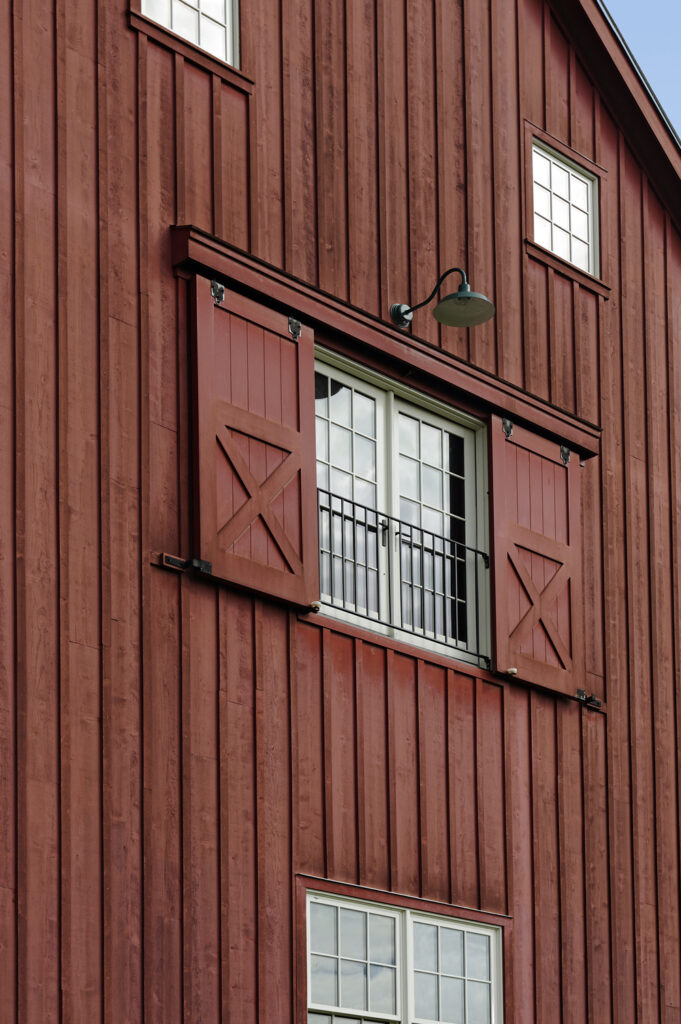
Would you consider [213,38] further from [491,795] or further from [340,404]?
[491,795]

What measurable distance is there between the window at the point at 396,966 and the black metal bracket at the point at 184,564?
211 centimetres

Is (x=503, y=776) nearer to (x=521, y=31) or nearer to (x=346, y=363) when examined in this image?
(x=346, y=363)

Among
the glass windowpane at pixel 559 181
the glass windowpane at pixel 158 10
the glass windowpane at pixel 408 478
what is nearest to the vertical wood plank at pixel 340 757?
the glass windowpane at pixel 408 478

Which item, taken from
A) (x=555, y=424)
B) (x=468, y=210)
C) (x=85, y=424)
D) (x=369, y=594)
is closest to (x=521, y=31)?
(x=468, y=210)

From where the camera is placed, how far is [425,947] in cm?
1294

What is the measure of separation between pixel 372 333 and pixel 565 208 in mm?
3352

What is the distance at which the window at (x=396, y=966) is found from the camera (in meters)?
12.2

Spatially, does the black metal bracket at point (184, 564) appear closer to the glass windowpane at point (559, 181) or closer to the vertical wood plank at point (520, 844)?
the vertical wood plank at point (520, 844)

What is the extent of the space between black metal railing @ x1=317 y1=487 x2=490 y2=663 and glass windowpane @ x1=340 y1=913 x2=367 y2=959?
1971mm

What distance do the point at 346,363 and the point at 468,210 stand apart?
2.11 m

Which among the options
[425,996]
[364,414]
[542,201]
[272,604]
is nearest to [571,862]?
[425,996]

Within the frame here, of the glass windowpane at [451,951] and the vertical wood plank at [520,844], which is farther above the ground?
the vertical wood plank at [520,844]

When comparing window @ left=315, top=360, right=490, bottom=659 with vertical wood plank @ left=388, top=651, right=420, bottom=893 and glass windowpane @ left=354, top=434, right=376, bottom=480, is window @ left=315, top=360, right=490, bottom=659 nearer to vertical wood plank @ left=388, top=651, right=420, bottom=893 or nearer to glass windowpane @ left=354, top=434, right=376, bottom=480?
glass windowpane @ left=354, top=434, right=376, bottom=480

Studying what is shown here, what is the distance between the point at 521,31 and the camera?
16281 mm
